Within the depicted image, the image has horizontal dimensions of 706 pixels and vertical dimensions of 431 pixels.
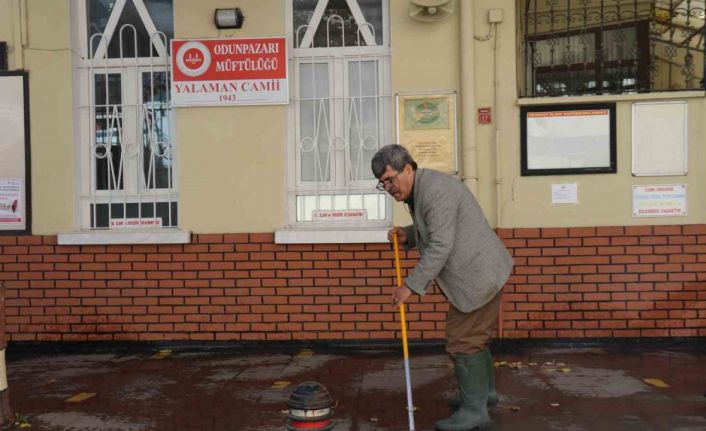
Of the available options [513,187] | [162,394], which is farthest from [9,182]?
[513,187]

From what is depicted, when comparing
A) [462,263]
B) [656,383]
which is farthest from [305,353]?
[656,383]

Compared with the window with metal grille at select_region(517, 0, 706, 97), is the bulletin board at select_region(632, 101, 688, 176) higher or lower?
lower

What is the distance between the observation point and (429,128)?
6977 millimetres

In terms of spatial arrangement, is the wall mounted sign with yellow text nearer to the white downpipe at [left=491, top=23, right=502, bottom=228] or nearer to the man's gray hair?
the white downpipe at [left=491, top=23, right=502, bottom=228]

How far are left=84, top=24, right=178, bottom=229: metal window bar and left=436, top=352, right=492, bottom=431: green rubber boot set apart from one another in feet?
12.3

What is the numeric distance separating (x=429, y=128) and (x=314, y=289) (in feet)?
6.09

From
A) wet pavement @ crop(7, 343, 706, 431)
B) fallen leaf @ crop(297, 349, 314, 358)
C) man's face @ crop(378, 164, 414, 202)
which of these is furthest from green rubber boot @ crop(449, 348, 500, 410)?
fallen leaf @ crop(297, 349, 314, 358)

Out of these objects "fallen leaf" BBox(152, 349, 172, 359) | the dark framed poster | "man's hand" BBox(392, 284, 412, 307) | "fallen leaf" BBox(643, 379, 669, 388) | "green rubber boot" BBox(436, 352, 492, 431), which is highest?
the dark framed poster

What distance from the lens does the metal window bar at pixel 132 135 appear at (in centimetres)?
742

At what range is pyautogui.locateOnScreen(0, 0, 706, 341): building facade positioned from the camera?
6852mm

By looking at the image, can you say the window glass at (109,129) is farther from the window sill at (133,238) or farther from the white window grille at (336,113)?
the white window grille at (336,113)

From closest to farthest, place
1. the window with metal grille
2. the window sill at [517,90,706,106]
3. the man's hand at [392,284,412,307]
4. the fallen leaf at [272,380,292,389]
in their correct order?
the man's hand at [392,284,412,307], the fallen leaf at [272,380,292,389], the window sill at [517,90,706,106], the window with metal grille

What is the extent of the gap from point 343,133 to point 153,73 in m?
1.99

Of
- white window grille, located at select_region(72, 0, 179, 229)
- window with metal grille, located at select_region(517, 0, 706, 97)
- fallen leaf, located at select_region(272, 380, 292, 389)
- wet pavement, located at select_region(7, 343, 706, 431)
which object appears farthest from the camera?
white window grille, located at select_region(72, 0, 179, 229)
